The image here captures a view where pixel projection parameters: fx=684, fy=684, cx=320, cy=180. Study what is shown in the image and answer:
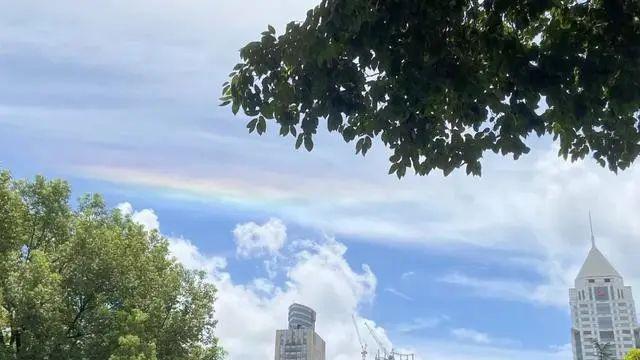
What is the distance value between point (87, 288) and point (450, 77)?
1921cm

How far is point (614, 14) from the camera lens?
6184 millimetres

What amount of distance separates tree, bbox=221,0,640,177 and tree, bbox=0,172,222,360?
15.3 metres

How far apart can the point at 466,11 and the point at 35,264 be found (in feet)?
58.8

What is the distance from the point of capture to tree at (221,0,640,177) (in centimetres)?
616

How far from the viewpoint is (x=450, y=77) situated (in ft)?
21.1

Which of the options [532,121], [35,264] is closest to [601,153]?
[532,121]

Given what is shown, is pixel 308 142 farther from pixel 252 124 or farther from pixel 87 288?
pixel 87 288

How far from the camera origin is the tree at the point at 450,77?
6.16 metres

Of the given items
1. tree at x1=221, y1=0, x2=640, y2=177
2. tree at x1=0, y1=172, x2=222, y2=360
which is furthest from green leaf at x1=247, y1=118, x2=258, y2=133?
tree at x1=0, y1=172, x2=222, y2=360

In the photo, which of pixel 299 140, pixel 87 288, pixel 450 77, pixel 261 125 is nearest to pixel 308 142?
pixel 299 140

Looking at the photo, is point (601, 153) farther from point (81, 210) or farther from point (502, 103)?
point (81, 210)

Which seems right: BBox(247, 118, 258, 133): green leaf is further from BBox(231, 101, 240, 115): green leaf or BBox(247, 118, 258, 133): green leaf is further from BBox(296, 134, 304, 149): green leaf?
BBox(296, 134, 304, 149): green leaf

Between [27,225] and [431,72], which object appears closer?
[431,72]

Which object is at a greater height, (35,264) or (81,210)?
(81,210)
